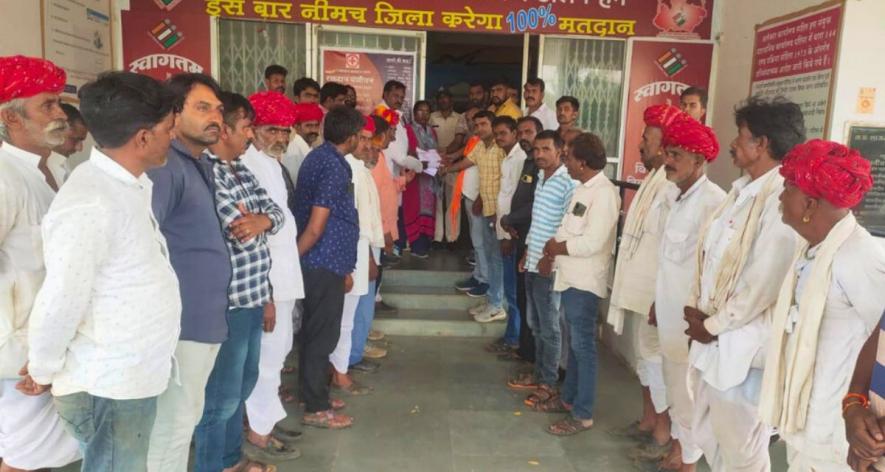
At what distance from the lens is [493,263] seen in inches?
193

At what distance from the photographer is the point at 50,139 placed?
7.00 ft

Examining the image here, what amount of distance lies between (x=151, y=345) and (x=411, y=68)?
5.20 meters

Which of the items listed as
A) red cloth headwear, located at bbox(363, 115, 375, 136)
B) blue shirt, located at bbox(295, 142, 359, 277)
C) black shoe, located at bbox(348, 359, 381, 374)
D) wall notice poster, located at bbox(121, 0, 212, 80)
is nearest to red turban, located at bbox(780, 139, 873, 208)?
blue shirt, located at bbox(295, 142, 359, 277)

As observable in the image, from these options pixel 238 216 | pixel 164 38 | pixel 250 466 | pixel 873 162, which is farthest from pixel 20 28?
pixel 873 162

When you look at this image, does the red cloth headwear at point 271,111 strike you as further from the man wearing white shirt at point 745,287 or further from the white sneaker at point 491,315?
the white sneaker at point 491,315

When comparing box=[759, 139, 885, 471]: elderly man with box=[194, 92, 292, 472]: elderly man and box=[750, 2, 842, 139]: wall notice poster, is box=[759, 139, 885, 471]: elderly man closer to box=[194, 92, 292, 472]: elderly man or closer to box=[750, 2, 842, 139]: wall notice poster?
box=[194, 92, 292, 472]: elderly man

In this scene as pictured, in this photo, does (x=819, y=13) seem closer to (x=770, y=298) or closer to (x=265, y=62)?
(x=770, y=298)

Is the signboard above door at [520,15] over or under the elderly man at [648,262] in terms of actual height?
over

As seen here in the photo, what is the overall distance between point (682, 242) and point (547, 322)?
1144 mm

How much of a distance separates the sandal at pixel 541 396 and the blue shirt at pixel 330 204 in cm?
137

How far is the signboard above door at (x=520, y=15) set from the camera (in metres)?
6.05

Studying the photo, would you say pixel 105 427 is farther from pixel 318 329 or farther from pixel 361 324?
pixel 361 324

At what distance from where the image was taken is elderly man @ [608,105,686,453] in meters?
2.98

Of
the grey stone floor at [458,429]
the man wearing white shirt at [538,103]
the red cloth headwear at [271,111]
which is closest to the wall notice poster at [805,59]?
the man wearing white shirt at [538,103]
